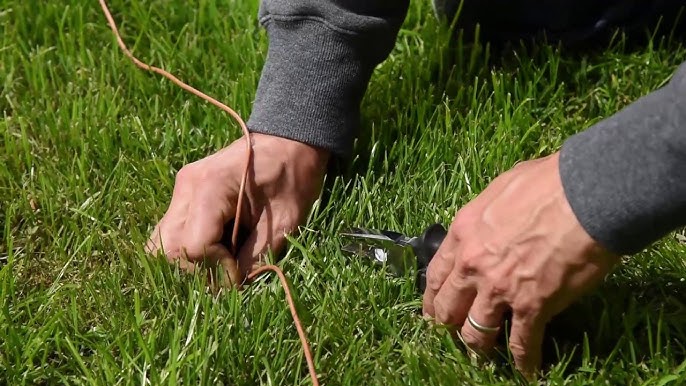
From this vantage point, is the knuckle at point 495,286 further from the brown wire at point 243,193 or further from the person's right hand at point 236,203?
the person's right hand at point 236,203

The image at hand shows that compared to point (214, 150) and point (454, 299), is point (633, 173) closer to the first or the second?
point (454, 299)

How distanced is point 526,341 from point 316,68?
0.57 m

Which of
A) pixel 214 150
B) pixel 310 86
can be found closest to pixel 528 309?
pixel 310 86

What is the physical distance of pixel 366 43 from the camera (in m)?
1.47

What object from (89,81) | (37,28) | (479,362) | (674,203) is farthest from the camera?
(37,28)

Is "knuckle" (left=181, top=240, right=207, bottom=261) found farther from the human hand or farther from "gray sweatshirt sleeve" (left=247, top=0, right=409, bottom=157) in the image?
the human hand

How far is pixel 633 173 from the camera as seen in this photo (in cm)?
95

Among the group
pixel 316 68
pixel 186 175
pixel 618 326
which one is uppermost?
pixel 316 68

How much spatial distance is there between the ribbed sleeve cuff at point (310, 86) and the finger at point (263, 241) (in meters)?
0.14

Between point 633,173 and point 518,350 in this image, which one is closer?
point 633,173

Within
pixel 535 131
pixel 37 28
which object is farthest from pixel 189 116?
pixel 535 131

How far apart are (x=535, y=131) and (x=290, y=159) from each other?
446 millimetres

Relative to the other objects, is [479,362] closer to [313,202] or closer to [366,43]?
[313,202]

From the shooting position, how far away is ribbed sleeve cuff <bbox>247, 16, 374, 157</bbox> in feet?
4.65
